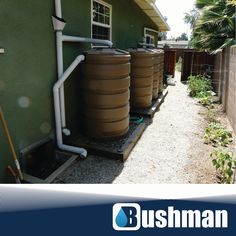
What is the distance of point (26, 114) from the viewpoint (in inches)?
134

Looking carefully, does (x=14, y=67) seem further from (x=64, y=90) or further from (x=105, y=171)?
(x=105, y=171)

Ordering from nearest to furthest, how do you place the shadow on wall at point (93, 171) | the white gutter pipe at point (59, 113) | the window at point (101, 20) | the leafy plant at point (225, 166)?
the leafy plant at point (225, 166) < the shadow on wall at point (93, 171) < the white gutter pipe at point (59, 113) < the window at point (101, 20)

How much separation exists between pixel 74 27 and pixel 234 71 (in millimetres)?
3354

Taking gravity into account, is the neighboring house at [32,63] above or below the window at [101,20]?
below

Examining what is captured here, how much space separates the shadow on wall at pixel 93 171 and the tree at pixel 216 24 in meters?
6.50

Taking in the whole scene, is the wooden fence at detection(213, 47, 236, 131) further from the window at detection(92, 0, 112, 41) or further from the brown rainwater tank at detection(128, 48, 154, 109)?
the window at detection(92, 0, 112, 41)

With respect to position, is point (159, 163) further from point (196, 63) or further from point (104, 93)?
point (196, 63)

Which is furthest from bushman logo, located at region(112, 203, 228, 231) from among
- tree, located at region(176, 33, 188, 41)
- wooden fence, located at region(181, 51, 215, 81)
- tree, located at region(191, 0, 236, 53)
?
tree, located at region(176, 33, 188, 41)

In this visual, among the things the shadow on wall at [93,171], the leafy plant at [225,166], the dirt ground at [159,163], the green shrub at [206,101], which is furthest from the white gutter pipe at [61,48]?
the green shrub at [206,101]

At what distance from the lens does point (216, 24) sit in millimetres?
9172

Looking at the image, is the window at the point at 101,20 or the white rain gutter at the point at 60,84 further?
the window at the point at 101,20

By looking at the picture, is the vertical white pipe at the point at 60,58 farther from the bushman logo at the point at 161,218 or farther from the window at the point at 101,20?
the bushman logo at the point at 161,218

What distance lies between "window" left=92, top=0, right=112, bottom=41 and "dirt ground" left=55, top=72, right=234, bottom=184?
2281 millimetres

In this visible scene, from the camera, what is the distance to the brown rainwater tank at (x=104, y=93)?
4145mm
